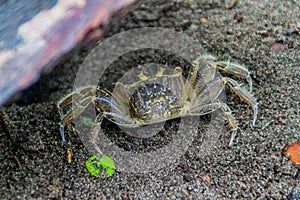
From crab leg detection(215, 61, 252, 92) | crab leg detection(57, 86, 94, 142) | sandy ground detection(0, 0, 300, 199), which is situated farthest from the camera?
crab leg detection(215, 61, 252, 92)

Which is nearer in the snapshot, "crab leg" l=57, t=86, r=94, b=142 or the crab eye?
"crab leg" l=57, t=86, r=94, b=142

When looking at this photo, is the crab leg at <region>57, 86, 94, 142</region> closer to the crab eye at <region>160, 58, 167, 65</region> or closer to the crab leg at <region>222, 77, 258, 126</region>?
the crab eye at <region>160, 58, 167, 65</region>

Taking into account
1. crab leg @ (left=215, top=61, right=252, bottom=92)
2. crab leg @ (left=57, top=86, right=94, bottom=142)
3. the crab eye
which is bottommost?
crab leg @ (left=215, top=61, right=252, bottom=92)

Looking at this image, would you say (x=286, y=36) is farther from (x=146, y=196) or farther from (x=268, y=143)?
(x=146, y=196)

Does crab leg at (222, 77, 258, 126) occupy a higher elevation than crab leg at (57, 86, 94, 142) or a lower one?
lower

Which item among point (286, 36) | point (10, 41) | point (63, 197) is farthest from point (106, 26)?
point (286, 36)

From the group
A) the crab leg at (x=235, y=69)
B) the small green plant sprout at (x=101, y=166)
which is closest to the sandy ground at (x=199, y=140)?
the small green plant sprout at (x=101, y=166)

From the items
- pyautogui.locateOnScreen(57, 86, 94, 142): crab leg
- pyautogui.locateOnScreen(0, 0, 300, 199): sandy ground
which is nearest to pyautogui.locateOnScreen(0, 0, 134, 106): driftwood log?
pyautogui.locateOnScreen(0, 0, 300, 199): sandy ground

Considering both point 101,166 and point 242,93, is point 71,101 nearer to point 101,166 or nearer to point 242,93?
point 101,166
